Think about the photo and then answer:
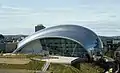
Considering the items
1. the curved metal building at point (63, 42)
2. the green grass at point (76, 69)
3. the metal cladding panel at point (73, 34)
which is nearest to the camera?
the green grass at point (76, 69)

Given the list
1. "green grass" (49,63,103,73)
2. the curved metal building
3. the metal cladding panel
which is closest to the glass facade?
the curved metal building

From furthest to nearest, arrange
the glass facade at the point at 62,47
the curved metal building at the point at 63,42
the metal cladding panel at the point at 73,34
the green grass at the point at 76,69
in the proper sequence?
the glass facade at the point at 62,47 → the curved metal building at the point at 63,42 → the metal cladding panel at the point at 73,34 → the green grass at the point at 76,69

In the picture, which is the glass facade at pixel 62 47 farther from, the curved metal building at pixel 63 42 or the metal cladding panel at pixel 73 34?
the metal cladding panel at pixel 73 34

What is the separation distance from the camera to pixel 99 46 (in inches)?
2264

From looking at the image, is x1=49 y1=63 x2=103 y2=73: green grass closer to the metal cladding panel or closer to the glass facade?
the metal cladding panel

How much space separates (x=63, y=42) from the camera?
5688 centimetres

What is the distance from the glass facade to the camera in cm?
5534

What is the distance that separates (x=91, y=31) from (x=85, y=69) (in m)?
37.8

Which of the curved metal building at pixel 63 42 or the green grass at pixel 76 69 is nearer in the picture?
the green grass at pixel 76 69

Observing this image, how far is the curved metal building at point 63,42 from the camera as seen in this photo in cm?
5444

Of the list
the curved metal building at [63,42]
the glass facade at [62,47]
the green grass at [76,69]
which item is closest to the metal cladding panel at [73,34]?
the curved metal building at [63,42]

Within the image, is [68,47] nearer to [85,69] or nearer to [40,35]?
[40,35]

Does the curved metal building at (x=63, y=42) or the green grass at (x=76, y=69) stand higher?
the curved metal building at (x=63, y=42)

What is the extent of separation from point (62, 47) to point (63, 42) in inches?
89.1
